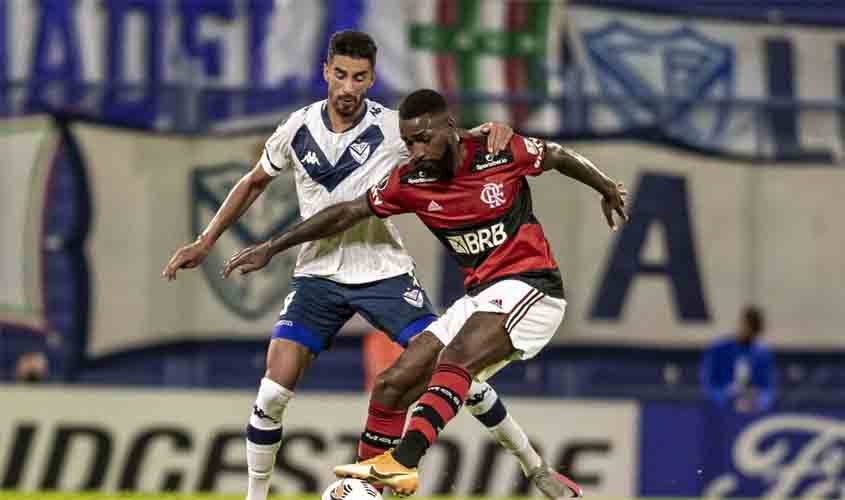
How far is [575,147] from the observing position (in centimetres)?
1602

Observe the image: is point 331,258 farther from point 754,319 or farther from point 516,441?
point 754,319

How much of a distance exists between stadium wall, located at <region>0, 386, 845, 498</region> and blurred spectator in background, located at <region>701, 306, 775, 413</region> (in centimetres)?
175

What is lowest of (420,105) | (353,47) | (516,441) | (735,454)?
(735,454)

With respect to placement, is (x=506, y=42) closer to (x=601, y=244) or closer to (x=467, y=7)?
(x=467, y=7)

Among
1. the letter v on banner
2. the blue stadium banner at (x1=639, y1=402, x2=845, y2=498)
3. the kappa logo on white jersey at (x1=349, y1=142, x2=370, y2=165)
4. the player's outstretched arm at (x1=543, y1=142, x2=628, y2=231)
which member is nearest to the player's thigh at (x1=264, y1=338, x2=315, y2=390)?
the kappa logo on white jersey at (x1=349, y1=142, x2=370, y2=165)

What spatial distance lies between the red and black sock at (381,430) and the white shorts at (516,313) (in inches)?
15.1

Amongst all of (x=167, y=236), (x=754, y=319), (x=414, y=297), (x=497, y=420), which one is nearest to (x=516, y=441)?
(x=497, y=420)

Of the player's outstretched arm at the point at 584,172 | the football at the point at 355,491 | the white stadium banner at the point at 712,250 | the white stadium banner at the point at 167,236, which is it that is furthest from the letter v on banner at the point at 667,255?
the football at the point at 355,491

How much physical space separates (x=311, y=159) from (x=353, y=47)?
0.57 m

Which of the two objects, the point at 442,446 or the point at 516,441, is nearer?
the point at 516,441

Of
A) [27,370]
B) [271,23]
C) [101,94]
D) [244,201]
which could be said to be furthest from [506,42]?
[244,201]

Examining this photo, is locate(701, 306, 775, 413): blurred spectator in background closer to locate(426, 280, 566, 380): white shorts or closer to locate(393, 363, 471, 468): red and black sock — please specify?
locate(426, 280, 566, 380): white shorts

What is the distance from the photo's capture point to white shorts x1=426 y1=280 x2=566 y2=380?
8.41 m

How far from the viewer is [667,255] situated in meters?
16.4
